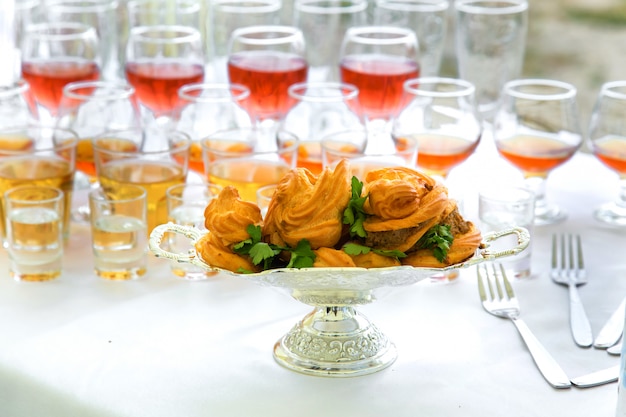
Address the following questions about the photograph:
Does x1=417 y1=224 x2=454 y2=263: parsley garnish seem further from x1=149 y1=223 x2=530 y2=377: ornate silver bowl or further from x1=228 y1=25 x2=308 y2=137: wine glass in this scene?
x1=228 y1=25 x2=308 y2=137: wine glass

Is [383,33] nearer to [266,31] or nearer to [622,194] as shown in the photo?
[266,31]

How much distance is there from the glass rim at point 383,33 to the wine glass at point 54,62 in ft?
1.60

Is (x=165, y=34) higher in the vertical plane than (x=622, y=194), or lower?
higher

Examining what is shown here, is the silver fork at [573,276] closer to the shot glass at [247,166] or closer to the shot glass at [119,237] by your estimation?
the shot glass at [247,166]

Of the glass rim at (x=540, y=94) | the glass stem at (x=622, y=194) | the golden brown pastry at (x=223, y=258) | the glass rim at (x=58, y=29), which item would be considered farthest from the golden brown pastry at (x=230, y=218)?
the glass rim at (x=58, y=29)

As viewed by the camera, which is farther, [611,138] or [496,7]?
[496,7]

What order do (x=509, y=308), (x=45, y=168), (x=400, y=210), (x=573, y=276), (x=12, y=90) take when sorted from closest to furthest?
1. (x=400, y=210)
2. (x=509, y=308)
3. (x=573, y=276)
4. (x=45, y=168)
5. (x=12, y=90)

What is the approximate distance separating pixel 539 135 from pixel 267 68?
51 centimetres

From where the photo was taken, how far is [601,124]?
163 centimetres

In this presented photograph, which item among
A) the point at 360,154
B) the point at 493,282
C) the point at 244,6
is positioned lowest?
the point at 493,282

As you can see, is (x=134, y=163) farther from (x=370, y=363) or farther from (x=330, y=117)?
(x=370, y=363)

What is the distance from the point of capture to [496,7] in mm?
2092

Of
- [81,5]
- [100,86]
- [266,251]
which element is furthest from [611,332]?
[81,5]

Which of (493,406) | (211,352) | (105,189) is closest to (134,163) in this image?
(105,189)
